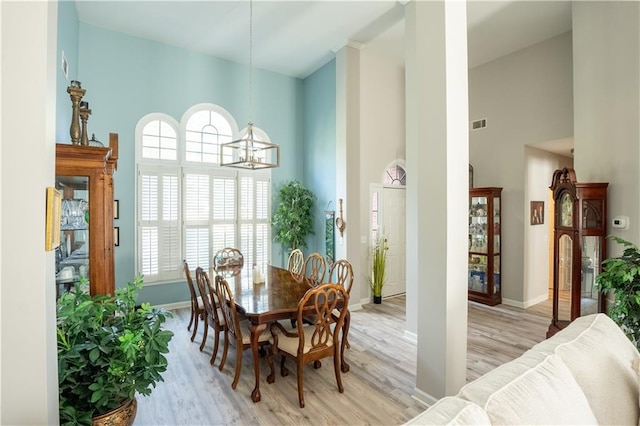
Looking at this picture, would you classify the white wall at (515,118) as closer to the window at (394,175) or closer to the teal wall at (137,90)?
the window at (394,175)

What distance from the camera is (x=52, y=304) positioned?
4.12ft

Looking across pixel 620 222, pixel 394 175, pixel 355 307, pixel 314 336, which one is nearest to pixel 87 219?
pixel 314 336

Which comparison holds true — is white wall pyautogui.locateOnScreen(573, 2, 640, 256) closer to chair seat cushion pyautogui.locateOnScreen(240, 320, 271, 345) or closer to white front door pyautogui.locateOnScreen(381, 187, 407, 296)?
white front door pyautogui.locateOnScreen(381, 187, 407, 296)

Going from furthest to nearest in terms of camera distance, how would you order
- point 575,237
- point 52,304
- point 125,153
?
point 125,153
point 575,237
point 52,304

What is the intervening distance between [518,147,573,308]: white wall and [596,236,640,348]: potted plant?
7.78 feet

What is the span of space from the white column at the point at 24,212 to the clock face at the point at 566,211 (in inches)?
179

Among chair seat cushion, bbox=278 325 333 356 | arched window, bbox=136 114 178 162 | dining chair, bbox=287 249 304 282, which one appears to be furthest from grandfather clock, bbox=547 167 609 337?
arched window, bbox=136 114 178 162

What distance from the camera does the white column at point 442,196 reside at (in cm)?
233

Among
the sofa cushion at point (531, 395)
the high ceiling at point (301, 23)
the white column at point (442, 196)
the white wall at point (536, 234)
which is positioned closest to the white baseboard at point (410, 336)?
the white column at point (442, 196)

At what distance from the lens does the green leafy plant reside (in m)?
5.63

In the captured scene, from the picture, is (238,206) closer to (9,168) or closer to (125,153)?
(125,153)

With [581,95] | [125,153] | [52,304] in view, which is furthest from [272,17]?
[52,304]

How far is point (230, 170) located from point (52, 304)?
442 cm

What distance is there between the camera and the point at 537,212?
5.21 meters
